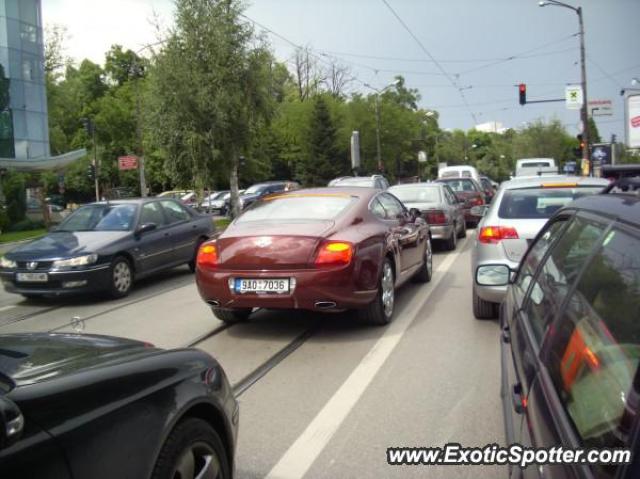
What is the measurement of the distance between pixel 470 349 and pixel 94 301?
231 inches

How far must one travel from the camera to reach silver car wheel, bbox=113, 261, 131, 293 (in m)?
8.84

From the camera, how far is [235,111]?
24.4 metres

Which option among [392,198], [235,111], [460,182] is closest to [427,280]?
[392,198]

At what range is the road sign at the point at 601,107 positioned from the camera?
37188 mm

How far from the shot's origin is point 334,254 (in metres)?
5.63

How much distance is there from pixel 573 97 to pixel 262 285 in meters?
31.6

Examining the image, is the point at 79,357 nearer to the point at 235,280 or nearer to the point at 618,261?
the point at 618,261

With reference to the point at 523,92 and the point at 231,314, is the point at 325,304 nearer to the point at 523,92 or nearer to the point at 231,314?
the point at 231,314

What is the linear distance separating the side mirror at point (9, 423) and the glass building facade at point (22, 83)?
37820mm

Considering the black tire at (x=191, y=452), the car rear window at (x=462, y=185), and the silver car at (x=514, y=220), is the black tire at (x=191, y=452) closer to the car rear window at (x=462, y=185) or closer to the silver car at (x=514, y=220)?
the silver car at (x=514, y=220)

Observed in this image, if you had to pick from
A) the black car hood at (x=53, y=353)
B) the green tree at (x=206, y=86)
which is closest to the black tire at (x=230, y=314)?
the black car hood at (x=53, y=353)

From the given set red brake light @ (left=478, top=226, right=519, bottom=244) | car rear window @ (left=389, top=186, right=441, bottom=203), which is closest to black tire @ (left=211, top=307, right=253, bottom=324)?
red brake light @ (left=478, top=226, right=519, bottom=244)

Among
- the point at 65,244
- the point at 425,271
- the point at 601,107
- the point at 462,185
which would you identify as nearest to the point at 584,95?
the point at 601,107

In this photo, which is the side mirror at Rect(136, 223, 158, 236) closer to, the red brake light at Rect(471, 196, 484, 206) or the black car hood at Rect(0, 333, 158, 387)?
the black car hood at Rect(0, 333, 158, 387)
